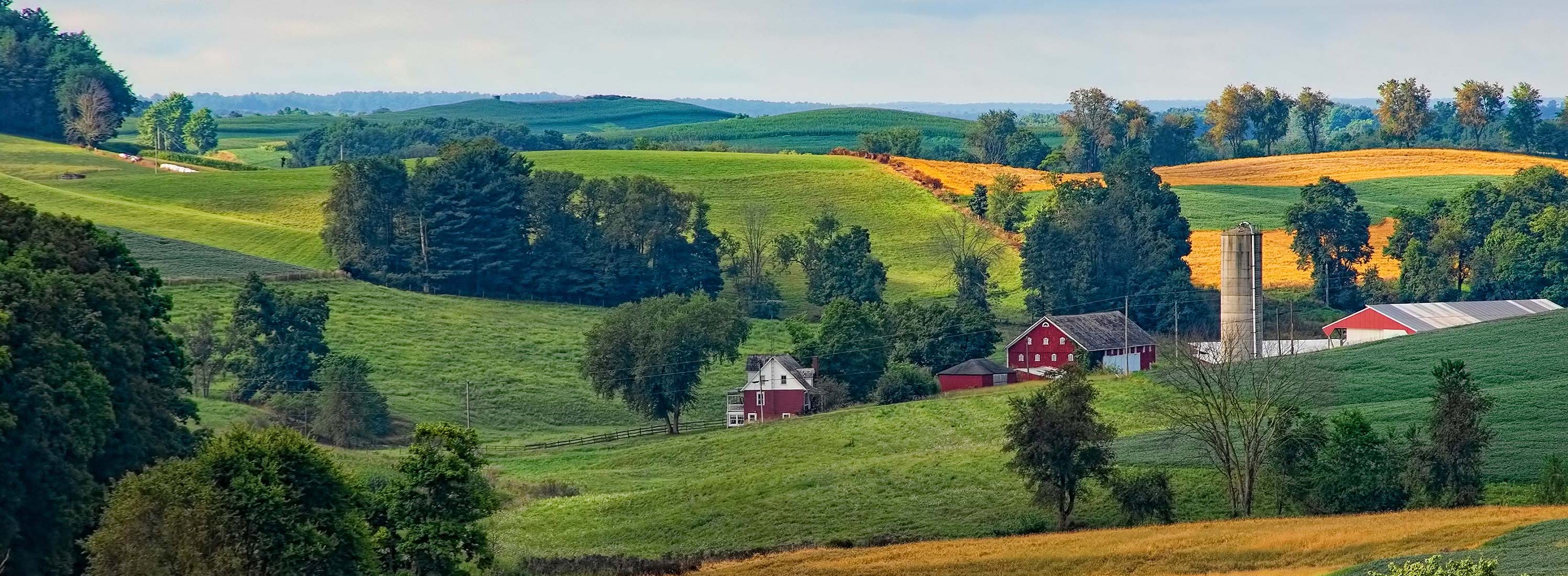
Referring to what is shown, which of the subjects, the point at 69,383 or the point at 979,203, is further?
the point at 979,203

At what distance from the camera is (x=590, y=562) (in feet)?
205

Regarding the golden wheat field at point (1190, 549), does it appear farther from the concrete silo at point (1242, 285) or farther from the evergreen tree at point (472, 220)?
the evergreen tree at point (472, 220)

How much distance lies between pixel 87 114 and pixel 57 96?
486cm

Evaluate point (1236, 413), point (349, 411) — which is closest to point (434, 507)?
point (1236, 413)

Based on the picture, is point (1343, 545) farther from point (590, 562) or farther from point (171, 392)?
point (171, 392)

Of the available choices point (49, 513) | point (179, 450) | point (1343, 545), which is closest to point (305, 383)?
point (179, 450)

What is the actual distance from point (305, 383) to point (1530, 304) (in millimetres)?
72494

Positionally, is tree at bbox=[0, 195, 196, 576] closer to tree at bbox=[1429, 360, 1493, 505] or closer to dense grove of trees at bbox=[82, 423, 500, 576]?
dense grove of trees at bbox=[82, 423, 500, 576]

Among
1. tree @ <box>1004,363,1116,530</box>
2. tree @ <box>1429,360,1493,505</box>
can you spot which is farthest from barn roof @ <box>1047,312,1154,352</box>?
tree @ <box>1429,360,1493,505</box>

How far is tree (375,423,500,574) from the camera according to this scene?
50281mm

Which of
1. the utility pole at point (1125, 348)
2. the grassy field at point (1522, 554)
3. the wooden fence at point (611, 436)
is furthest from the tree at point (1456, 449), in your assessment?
the wooden fence at point (611, 436)

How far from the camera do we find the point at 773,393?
10662 centimetres

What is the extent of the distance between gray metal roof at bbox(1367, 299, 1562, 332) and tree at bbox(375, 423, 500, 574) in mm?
76513

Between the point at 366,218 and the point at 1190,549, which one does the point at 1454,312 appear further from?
the point at 366,218
